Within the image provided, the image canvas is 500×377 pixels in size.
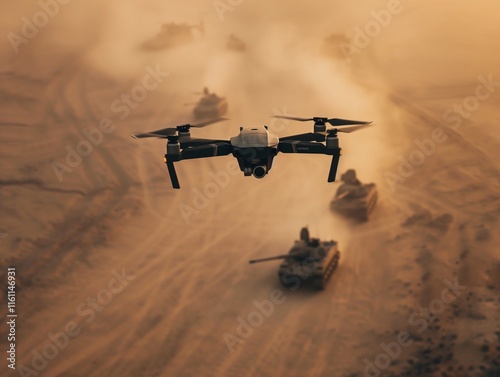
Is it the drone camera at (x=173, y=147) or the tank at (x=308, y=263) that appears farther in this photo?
the tank at (x=308, y=263)

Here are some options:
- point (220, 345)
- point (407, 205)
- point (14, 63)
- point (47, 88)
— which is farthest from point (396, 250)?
point (14, 63)

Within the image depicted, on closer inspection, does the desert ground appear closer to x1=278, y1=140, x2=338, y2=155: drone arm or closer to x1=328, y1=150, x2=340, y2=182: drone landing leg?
x1=328, y1=150, x2=340, y2=182: drone landing leg

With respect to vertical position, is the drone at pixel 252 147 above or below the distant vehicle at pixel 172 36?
below

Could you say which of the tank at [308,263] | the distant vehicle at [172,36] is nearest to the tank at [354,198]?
the tank at [308,263]

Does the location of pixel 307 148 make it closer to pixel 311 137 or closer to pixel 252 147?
pixel 311 137

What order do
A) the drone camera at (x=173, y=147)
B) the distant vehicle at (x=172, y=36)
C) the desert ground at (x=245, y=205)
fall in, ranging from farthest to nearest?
1. the distant vehicle at (x=172, y=36)
2. the desert ground at (x=245, y=205)
3. the drone camera at (x=173, y=147)

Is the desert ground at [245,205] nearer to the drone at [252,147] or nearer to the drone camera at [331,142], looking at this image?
the drone camera at [331,142]

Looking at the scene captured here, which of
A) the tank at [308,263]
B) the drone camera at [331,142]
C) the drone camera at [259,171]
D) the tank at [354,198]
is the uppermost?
the drone camera at [331,142]

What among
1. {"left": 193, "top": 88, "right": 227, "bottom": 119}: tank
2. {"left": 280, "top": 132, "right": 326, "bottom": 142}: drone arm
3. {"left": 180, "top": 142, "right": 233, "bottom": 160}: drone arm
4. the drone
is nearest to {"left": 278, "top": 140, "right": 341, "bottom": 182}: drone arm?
the drone
